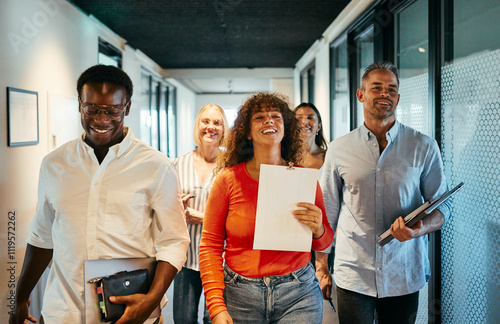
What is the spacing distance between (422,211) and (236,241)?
0.74 meters

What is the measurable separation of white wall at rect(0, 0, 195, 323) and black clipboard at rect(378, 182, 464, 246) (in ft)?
8.10

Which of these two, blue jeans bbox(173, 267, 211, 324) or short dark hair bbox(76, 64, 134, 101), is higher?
short dark hair bbox(76, 64, 134, 101)

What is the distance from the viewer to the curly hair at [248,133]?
154cm

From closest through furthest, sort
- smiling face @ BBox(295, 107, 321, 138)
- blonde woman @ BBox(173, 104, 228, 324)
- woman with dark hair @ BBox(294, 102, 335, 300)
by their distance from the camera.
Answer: blonde woman @ BBox(173, 104, 228, 324), woman with dark hair @ BBox(294, 102, 335, 300), smiling face @ BBox(295, 107, 321, 138)

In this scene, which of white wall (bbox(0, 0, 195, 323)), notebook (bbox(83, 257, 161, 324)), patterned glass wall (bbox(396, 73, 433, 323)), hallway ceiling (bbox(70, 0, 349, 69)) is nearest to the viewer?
notebook (bbox(83, 257, 161, 324))

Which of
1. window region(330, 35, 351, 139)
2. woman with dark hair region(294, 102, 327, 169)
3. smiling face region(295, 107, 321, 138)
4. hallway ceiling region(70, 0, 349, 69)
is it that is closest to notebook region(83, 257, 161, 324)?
woman with dark hair region(294, 102, 327, 169)

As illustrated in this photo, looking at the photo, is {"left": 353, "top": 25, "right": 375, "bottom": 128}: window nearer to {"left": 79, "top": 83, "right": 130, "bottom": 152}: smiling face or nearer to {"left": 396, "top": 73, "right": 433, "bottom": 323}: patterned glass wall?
{"left": 396, "top": 73, "right": 433, "bottom": 323}: patterned glass wall

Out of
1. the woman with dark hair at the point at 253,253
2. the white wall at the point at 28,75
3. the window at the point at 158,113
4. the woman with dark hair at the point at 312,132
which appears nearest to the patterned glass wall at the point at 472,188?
the woman with dark hair at the point at 253,253

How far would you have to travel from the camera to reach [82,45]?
4199 millimetres

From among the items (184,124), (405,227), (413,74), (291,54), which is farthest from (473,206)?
(184,124)

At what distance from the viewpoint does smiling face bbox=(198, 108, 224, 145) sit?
8.39 ft

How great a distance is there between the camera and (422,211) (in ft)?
4.99

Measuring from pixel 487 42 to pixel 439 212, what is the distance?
0.87m

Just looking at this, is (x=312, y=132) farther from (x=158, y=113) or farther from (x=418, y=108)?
(x=158, y=113)
